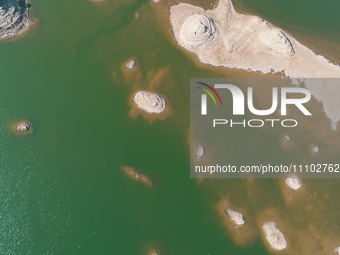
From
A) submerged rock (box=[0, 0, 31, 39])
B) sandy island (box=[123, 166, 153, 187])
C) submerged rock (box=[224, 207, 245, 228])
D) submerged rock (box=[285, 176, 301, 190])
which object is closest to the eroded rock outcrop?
sandy island (box=[123, 166, 153, 187])

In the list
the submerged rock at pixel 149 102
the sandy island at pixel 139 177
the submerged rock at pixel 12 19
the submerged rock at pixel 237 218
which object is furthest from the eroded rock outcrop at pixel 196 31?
the submerged rock at pixel 237 218

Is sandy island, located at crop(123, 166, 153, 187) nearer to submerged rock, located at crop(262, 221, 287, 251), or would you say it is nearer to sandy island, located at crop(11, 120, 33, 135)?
sandy island, located at crop(11, 120, 33, 135)

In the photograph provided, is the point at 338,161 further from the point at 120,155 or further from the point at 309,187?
the point at 120,155

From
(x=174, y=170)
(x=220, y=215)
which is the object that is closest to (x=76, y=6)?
(x=174, y=170)

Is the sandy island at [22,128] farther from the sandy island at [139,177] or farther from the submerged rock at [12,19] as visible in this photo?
the sandy island at [139,177]

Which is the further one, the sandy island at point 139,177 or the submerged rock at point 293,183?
the submerged rock at point 293,183

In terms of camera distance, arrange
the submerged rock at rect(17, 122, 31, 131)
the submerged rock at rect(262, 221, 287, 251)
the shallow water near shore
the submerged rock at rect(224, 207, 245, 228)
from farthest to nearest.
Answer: the submerged rock at rect(17, 122, 31, 131) → the submerged rock at rect(224, 207, 245, 228) → the submerged rock at rect(262, 221, 287, 251) → the shallow water near shore

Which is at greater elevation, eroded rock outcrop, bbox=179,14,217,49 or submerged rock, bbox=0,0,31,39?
submerged rock, bbox=0,0,31,39
